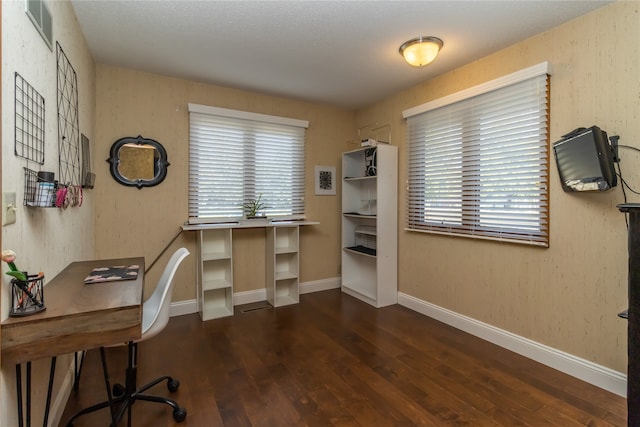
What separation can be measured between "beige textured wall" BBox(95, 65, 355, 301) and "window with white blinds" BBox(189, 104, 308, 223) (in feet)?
0.39

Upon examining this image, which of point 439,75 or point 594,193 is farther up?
point 439,75

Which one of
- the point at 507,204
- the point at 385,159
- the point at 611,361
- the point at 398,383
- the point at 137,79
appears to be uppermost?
the point at 137,79

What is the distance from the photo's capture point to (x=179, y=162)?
135 inches

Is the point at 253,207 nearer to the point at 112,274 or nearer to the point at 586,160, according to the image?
the point at 112,274

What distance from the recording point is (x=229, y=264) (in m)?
3.56

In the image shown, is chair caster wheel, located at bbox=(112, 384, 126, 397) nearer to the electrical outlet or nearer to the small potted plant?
the electrical outlet

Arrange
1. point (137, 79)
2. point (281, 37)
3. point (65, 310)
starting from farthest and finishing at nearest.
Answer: point (137, 79)
point (281, 37)
point (65, 310)

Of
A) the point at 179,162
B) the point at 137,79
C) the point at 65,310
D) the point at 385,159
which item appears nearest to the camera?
the point at 65,310

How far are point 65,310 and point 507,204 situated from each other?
3039 millimetres

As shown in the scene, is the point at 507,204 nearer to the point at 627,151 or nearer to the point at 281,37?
the point at 627,151

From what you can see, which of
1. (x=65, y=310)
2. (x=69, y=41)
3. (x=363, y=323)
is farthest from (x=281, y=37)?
(x=363, y=323)

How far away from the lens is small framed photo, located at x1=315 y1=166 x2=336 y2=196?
14.3 ft

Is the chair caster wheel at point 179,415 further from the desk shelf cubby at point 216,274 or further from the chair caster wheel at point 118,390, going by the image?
the desk shelf cubby at point 216,274

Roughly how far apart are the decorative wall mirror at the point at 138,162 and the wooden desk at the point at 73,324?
1.87 metres
